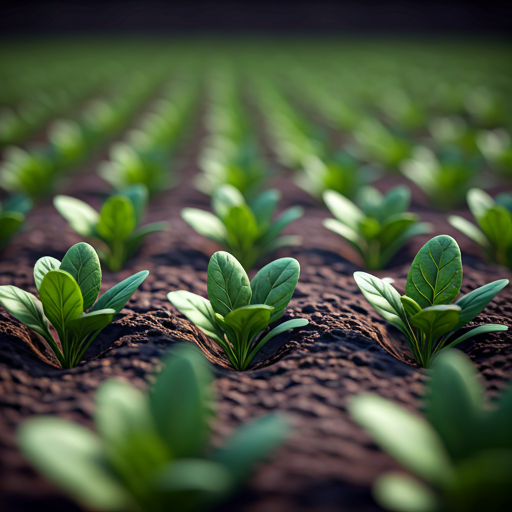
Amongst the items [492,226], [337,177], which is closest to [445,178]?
[337,177]

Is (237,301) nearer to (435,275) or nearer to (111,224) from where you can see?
(435,275)

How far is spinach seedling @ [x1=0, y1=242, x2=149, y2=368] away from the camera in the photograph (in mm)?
975

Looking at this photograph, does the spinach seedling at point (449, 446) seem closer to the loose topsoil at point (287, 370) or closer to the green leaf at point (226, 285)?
the loose topsoil at point (287, 370)

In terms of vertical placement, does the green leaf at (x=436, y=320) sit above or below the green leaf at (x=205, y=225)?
below

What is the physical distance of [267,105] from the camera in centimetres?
524

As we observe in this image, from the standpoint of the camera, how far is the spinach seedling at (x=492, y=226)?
57.1 inches

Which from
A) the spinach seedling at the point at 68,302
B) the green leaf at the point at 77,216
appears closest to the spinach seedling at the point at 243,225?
the green leaf at the point at 77,216

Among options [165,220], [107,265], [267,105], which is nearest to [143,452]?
[107,265]

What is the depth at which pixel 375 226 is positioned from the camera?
153 centimetres

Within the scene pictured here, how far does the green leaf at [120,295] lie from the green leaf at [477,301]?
819 millimetres

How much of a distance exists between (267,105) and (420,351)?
4671mm

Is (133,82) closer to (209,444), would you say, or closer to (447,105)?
(447,105)

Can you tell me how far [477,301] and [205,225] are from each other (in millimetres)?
932

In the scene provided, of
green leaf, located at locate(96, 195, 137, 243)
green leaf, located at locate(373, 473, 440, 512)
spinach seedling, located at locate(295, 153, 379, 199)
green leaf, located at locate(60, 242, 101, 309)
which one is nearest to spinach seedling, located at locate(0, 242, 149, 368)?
green leaf, located at locate(60, 242, 101, 309)
